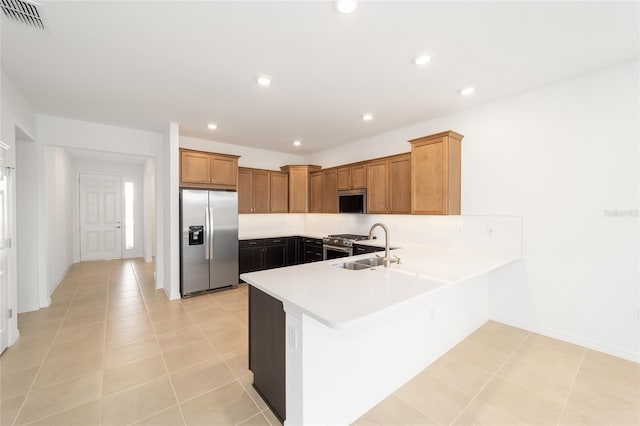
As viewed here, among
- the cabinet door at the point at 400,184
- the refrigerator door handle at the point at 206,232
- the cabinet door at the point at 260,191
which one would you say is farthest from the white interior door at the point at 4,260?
the cabinet door at the point at 400,184

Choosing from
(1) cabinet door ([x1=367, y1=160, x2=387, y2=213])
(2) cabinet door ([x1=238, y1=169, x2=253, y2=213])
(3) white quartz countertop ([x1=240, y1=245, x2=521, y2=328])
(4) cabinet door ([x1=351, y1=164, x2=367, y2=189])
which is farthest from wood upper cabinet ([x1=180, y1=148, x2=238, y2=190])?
(3) white quartz countertop ([x1=240, y1=245, x2=521, y2=328])

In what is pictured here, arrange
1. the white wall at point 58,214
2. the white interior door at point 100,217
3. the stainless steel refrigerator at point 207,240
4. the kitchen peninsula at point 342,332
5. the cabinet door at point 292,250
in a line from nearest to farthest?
the kitchen peninsula at point 342,332, the stainless steel refrigerator at point 207,240, the white wall at point 58,214, the cabinet door at point 292,250, the white interior door at point 100,217

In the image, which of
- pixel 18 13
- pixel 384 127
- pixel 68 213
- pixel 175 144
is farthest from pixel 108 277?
pixel 384 127

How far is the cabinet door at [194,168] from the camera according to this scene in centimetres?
436

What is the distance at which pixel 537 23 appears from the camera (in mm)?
1946

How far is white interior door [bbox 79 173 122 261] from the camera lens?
7.04 metres

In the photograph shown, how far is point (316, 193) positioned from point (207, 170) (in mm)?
2183

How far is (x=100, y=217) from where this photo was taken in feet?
23.9

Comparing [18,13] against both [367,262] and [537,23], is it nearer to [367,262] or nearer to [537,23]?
[367,262]

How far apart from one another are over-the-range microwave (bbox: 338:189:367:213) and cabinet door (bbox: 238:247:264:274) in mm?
1763

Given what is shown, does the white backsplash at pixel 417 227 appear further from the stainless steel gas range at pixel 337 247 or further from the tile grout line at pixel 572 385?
the tile grout line at pixel 572 385

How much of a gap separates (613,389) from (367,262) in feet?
6.92

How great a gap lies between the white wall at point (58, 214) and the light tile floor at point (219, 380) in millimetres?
1604

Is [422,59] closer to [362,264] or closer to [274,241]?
[362,264]
